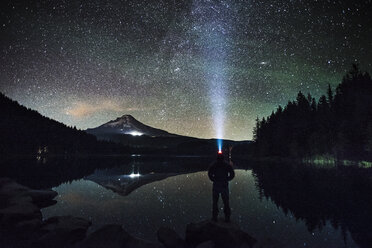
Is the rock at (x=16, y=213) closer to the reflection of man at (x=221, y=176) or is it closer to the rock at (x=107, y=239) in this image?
the rock at (x=107, y=239)

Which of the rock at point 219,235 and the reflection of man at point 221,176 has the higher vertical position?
the reflection of man at point 221,176

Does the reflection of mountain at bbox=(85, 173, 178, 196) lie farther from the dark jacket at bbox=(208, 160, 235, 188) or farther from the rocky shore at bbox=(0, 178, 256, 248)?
the dark jacket at bbox=(208, 160, 235, 188)

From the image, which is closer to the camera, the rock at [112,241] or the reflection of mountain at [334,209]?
the rock at [112,241]

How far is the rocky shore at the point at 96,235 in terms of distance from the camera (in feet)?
28.2

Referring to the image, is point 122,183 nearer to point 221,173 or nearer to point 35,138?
point 221,173

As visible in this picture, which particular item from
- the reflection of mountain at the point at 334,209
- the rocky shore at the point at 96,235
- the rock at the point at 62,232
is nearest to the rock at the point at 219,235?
the rocky shore at the point at 96,235

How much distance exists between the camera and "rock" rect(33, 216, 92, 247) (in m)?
8.75

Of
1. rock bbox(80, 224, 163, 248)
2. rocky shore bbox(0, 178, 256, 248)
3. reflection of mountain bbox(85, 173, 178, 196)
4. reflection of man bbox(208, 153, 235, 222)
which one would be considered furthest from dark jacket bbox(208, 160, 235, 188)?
reflection of mountain bbox(85, 173, 178, 196)

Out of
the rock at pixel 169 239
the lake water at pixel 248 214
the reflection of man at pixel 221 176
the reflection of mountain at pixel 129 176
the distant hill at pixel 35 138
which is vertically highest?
the distant hill at pixel 35 138

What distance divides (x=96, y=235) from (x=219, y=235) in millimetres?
4307

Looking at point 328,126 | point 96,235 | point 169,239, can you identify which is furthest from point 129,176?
point 328,126

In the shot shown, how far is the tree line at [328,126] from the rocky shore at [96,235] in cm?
4922

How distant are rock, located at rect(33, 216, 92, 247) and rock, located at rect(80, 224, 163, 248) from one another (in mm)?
891

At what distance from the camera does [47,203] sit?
16.5 meters
